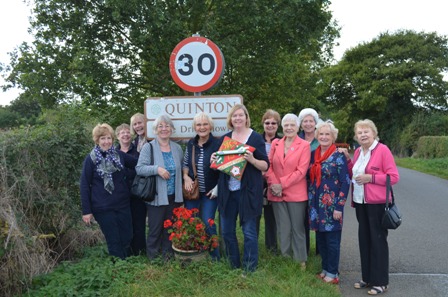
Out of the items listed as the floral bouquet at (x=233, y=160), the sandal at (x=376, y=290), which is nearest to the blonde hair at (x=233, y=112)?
the floral bouquet at (x=233, y=160)

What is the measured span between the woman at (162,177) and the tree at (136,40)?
26.7 feet

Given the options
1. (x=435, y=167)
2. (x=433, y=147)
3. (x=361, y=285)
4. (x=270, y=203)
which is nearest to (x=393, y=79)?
(x=433, y=147)

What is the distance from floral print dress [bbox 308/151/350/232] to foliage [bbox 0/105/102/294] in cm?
309

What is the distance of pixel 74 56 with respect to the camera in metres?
13.3

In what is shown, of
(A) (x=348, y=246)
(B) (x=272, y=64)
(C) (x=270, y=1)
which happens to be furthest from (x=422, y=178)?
(A) (x=348, y=246)

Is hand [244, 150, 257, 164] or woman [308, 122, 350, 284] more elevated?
hand [244, 150, 257, 164]

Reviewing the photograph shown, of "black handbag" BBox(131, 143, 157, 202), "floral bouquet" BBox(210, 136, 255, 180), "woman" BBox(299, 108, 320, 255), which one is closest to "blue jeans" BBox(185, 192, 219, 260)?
"black handbag" BBox(131, 143, 157, 202)

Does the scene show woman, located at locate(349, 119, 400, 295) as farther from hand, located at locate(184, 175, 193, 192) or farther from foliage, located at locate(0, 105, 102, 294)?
foliage, located at locate(0, 105, 102, 294)

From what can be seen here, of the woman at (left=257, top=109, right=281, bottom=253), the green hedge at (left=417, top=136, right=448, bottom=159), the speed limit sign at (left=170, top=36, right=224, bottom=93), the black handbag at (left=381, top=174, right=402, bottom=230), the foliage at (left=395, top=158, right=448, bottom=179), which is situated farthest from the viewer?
the green hedge at (left=417, top=136, right=448, bottom=159)

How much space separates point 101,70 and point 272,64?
5.82 m

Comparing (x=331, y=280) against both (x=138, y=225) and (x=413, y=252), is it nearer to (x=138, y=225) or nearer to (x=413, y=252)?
(x=413, y=252)

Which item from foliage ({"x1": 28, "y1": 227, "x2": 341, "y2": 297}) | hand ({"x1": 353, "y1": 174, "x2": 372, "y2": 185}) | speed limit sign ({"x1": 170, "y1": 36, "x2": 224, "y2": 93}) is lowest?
foliage ({"x1": 28, "y1": 227, "x2": 341, "y2": 297})

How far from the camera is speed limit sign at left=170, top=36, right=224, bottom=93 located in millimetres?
5305

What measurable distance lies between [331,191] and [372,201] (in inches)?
18.0
